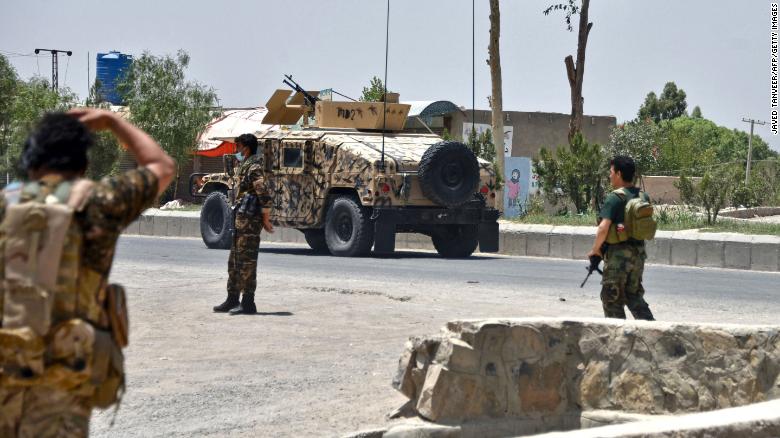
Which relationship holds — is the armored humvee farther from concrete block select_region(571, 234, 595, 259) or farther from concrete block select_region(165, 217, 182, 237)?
concrete block select_region(165, 217, 182, 237)

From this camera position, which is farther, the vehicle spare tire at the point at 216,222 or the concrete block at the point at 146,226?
the concrete block at the point at 146,226

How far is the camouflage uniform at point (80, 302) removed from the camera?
379cm

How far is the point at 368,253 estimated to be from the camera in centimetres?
1933

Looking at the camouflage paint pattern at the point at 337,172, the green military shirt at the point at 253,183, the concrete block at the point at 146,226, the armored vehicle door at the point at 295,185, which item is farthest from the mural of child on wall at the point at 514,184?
the green military shirt at the point at 253,183

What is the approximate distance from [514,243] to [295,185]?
3.82 metres

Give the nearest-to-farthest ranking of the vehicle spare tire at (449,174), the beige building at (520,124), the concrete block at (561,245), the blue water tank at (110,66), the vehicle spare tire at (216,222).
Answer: the vehicle spare tire at (449,174) → the concrete block at (561,245) → the vehicle spare tire at (216,222) → the beige building at (520,124) → the blue water tank at (110,66)

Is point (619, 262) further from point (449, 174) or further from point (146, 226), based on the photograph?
point (146, 226)

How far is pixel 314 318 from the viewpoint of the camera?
36.6 ft

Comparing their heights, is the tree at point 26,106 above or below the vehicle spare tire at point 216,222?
above

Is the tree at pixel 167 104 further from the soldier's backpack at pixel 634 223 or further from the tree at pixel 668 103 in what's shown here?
the tree at pixel 668 103

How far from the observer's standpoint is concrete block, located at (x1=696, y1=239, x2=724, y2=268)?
1830 centimetres

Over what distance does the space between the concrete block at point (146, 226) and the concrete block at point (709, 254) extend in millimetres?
13661

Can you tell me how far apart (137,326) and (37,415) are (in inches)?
270

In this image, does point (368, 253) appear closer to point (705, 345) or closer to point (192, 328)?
point (192, 328)
